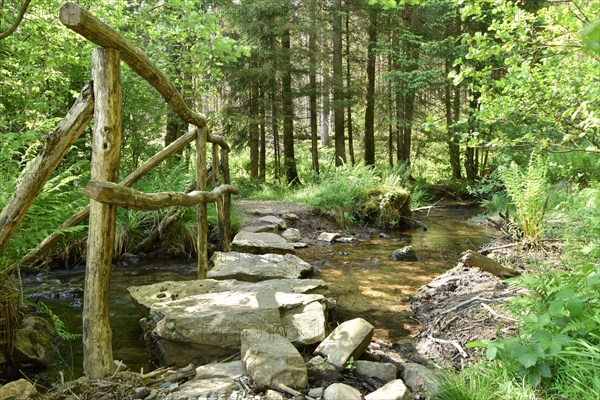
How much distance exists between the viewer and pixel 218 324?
3.59m

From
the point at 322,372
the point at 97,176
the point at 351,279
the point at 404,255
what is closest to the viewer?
the point at 97,176

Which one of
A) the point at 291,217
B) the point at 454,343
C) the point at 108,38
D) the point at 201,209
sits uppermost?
the point at 108,38

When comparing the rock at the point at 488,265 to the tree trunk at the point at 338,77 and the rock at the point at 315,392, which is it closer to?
the rock at the point at 315,392

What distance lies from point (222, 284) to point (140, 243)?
11.9ft

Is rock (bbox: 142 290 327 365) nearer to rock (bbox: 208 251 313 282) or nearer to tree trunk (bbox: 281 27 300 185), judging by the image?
rock (bbox: 208 251 313 282)

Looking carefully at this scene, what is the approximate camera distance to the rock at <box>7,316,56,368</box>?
3590 mm

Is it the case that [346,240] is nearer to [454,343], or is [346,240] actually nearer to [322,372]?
[454,343]

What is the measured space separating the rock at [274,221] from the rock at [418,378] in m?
6.38

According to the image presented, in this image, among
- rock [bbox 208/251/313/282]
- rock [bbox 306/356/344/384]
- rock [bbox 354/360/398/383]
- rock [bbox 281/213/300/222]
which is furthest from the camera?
rock [bbox 281/213/300/222]

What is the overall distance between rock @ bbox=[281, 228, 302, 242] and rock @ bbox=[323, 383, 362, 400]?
6.67m

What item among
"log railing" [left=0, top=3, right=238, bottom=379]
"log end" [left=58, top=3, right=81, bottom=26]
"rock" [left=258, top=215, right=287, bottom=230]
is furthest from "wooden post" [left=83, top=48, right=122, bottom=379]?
"rock" [left=258, top=215, right=287, bottom=230]

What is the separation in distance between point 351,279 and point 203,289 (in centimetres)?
261

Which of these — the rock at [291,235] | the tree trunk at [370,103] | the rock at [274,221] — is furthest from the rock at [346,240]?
the tree trunk at [370,103]

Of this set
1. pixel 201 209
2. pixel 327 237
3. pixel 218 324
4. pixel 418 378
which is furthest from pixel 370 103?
pixel 418 378
